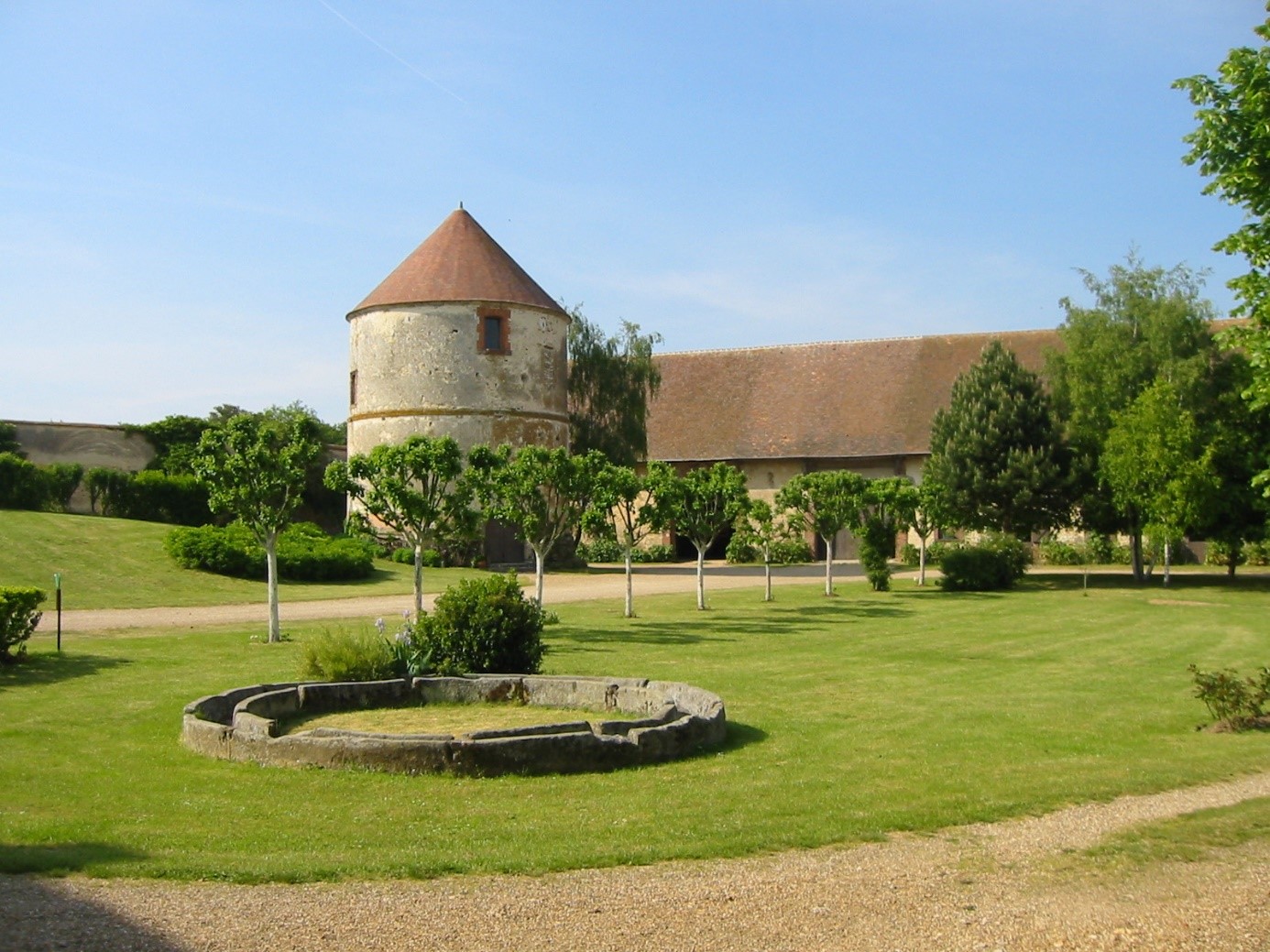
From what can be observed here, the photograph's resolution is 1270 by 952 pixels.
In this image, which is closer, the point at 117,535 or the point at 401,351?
the point at 117,535

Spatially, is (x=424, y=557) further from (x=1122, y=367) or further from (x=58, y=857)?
(x=58, y=857)

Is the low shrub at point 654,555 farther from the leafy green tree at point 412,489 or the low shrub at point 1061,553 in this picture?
the leafy green tree at point 412,489

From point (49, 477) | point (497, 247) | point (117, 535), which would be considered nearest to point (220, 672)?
point (117, 535)

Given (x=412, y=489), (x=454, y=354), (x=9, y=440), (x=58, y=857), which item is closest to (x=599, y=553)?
(x=454, y=354)

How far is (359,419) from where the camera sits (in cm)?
3672

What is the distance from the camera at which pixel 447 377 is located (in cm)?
3569

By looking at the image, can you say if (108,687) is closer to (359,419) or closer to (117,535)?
(117,535)

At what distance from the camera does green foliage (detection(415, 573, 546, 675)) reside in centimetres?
1288

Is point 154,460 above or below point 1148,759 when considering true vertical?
above

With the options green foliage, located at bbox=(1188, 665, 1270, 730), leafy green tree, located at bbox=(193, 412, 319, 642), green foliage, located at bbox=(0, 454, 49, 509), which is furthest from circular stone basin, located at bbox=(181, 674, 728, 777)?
green foliage, located at bbox=(0, 454, 49, 509)

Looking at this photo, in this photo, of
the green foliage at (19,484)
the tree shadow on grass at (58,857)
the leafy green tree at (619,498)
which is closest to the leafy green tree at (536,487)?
the leafy green tree at (619,498)

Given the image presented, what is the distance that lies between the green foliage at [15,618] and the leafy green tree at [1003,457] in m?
23.7

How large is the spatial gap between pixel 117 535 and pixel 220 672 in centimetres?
1616

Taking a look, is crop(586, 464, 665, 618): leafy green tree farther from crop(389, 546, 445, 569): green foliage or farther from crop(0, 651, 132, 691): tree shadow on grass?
crop(389, 546, 445, 569): green foliage
